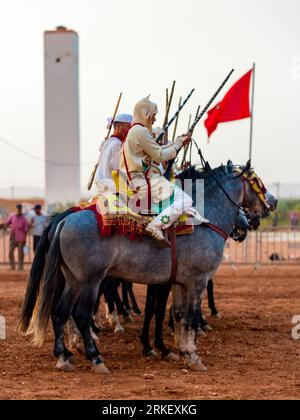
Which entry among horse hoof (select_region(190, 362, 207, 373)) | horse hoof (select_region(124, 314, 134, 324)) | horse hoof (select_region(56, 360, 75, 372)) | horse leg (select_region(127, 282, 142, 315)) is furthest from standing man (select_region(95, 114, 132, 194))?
horse leg (select_region(127, 282, 142, 315))

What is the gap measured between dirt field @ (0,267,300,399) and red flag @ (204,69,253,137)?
4.09 metres

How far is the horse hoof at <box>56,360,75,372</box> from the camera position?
822 cm

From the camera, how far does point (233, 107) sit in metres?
16.2

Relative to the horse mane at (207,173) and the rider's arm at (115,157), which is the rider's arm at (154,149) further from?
the rider's arm at (115,157)

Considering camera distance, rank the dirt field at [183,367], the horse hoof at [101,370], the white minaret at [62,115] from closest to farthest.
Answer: the dirt field at [183,367] → the horse hoof at [101,370] → the white minaret at [62,115]

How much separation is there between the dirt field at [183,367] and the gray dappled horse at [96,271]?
360 mm

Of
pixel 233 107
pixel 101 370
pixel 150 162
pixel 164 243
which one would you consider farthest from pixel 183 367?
pixel 233 107

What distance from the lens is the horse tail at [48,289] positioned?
27.4 feet

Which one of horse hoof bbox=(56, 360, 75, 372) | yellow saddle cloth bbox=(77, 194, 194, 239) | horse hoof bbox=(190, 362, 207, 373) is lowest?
horse hoof bbox=(190, 362, 207, 373)

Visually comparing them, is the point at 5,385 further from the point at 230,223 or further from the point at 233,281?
the point at 233,281

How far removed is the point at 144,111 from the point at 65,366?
277 cm

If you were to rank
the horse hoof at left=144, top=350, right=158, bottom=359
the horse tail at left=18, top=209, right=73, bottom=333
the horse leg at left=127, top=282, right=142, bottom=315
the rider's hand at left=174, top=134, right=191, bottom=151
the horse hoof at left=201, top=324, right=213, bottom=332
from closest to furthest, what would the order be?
the rider's hand at left=174, top=134, right=191, bottom=151
the horse tail at left=18, top=209, right=73, bottom=333
the horse hoof at left=144, top=350, right=158, bottom=359
the horse hoof at left=201, top=324, right=213, bottom=332
the horse leg at left=127, top=282, right=142, bottom=315

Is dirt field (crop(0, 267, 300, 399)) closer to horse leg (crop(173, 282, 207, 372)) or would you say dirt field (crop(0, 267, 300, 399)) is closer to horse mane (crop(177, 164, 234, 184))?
horse leg (crop(173, 282, 207, 372))

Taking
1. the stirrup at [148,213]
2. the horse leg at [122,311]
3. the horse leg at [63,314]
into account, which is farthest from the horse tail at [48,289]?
the horse leg at [122,311]
